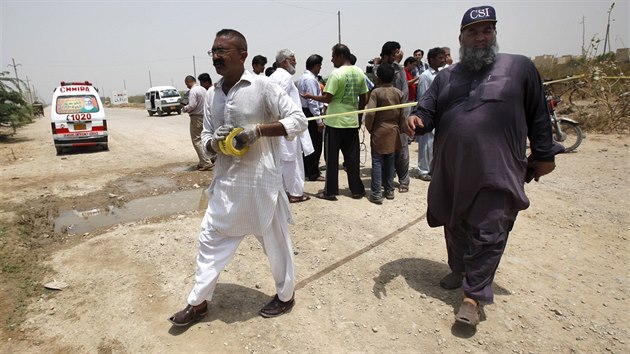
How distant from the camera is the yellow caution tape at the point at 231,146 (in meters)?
2.28

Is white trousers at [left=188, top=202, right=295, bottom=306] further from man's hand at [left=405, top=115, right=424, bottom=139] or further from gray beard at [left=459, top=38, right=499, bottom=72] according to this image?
gray beard at [left=459, top=38, right=499, bottom=72]

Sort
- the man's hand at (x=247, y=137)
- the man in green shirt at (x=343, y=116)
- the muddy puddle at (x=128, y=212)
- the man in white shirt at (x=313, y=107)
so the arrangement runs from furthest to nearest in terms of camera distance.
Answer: the man in white shirt at (x=313, y=107), the man in green shirt at (x=343, y=116), the muddy puddle at (x=128, y=212), the man's hand at (x=247, y=137)

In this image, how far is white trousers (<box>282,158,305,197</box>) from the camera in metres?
4.99

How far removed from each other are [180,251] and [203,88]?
14.4 ft

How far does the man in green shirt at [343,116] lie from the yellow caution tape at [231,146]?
2.81m

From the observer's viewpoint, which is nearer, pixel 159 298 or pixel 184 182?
pixel 159 298

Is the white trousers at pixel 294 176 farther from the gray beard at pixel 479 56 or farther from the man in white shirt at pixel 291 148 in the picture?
the gray beard at pixel 479 56

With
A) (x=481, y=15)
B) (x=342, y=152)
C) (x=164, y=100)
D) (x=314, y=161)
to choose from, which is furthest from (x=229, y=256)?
(x=164, y=100)

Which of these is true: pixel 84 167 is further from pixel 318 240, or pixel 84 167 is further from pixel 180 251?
pixel 318 240

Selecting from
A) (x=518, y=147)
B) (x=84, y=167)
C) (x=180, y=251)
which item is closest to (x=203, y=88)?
(x=84, y=167)

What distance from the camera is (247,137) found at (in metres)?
2.27

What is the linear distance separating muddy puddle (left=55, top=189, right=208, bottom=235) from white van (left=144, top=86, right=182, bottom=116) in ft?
64.4

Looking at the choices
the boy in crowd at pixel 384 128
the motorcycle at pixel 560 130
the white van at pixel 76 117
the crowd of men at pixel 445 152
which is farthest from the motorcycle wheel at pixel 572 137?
the white van at pixel 76 117

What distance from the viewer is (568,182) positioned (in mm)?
5688
